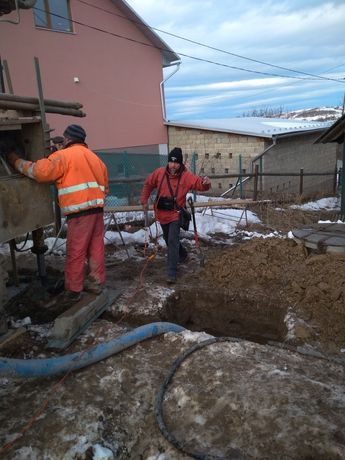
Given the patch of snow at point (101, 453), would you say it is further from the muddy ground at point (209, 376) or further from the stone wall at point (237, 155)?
the stone wall at point (237, 155)

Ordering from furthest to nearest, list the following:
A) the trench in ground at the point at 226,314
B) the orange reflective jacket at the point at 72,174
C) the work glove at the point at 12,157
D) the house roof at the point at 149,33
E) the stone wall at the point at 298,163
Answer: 1. the stone wall at the point at 298,163
2. the house roof at the point at 149,33
3. the trench in ground at the point at 226,314
4. the work glove at the point at 12,157
5. the orange reflective jacket at the point at 72,174

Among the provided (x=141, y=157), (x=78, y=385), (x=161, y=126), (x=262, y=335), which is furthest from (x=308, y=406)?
(x=161, y=126)

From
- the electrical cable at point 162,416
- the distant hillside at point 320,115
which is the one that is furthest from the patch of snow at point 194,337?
the distant hillside at point 320,115

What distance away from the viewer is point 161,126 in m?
17.4

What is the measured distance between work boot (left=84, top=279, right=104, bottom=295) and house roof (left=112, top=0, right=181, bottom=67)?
1295 centimetres

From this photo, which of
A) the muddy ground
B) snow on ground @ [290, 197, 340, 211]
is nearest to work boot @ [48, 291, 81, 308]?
the muddy ground

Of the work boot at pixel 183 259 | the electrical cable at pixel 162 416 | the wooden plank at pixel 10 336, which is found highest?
the wooden plank at pixel 10 336

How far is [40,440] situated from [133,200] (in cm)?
854

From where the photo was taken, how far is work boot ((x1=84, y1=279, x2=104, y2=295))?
4.67 meters

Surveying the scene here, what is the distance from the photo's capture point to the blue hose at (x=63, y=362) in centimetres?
326

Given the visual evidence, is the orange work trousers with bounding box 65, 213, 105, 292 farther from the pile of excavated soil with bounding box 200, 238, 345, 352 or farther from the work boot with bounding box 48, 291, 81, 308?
the pile of excavated soil with bounding box 200, 238, 345, 352

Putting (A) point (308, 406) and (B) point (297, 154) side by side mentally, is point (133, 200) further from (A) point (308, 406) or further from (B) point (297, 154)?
(B) point (297, 154)

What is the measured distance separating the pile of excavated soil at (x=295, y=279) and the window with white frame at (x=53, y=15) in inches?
414

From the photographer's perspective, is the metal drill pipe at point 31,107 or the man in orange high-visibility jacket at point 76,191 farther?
the man in orange high-visibility jacket at point 76,191
